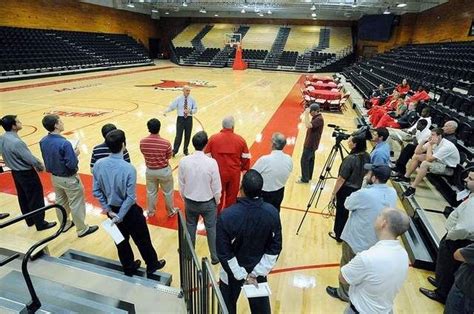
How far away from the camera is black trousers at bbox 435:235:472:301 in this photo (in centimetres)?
274

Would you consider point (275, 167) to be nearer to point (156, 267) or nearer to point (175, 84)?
point (156, 267)

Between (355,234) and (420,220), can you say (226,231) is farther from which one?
(420,220)

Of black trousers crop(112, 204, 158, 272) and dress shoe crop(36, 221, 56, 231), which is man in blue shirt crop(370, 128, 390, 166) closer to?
black trousers crop(112, 204, 158, 272)

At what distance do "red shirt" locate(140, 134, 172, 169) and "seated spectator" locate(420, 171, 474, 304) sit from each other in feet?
9.79

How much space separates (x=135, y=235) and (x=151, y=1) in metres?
26.9

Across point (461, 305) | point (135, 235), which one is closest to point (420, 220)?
point (461, 305)

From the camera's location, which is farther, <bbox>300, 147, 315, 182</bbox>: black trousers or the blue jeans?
<bbox>300, 147, 315, 182</bbox>: black trousers

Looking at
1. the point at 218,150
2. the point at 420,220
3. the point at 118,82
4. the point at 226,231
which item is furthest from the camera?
the point at 118,82

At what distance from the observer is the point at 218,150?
141 inches

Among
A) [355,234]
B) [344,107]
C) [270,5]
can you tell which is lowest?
[344,107]

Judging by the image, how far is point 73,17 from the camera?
22.5 meters

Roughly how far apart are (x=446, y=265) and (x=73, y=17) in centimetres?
2649

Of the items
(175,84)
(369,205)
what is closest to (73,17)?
(175,84)

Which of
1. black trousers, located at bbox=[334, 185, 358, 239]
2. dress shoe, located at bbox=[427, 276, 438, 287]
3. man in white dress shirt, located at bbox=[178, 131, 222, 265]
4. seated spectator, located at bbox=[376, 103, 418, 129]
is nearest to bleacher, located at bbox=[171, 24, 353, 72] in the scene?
seated spectator, located at bbox=[376, 103, 418, 129]
